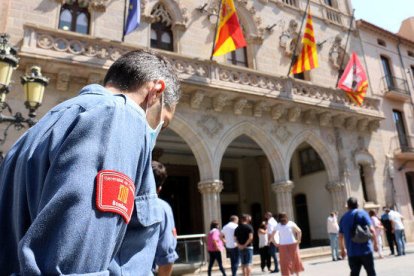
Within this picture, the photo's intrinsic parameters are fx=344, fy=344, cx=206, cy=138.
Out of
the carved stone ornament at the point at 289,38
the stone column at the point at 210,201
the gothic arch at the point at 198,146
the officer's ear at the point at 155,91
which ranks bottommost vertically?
the officer's ear at the point at 155,91

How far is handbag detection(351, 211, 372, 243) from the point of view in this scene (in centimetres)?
528

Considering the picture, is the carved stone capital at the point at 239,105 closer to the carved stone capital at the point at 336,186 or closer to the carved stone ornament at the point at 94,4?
the carved stone capital at the point at 336,186

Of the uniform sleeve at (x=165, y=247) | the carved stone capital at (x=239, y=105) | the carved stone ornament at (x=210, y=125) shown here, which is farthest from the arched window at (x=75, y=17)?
the uniform sleeve at (x=165, y=247)

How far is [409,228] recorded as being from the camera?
55.1ft

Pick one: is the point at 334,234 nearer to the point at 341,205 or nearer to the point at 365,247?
the point at 341,205

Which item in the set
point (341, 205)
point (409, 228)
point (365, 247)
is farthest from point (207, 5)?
point (409, 228)

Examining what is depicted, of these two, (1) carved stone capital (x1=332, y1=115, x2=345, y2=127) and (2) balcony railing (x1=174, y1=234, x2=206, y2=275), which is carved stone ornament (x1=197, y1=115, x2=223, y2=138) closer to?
(2) balcony railing (x1=174, y1=234, x2=206, y2=275)

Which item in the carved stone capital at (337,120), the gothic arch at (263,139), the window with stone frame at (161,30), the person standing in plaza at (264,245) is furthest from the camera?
the carved stone capital at (337,120)

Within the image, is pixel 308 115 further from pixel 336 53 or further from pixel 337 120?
pixel 336 53

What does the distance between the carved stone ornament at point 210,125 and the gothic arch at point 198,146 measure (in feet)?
1.34

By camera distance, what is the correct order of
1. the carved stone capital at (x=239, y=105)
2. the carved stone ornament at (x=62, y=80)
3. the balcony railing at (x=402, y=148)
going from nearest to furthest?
the carved stone ornament at (x=62, y=80), the carved stone capital at (x=239, y=105), the balcony railing at (x=402, y=148)

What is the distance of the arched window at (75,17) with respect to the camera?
11846mm

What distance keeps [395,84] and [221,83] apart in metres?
12.9

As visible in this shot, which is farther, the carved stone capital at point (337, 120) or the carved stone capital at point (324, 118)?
the carved stone capital at point (337, 120)
